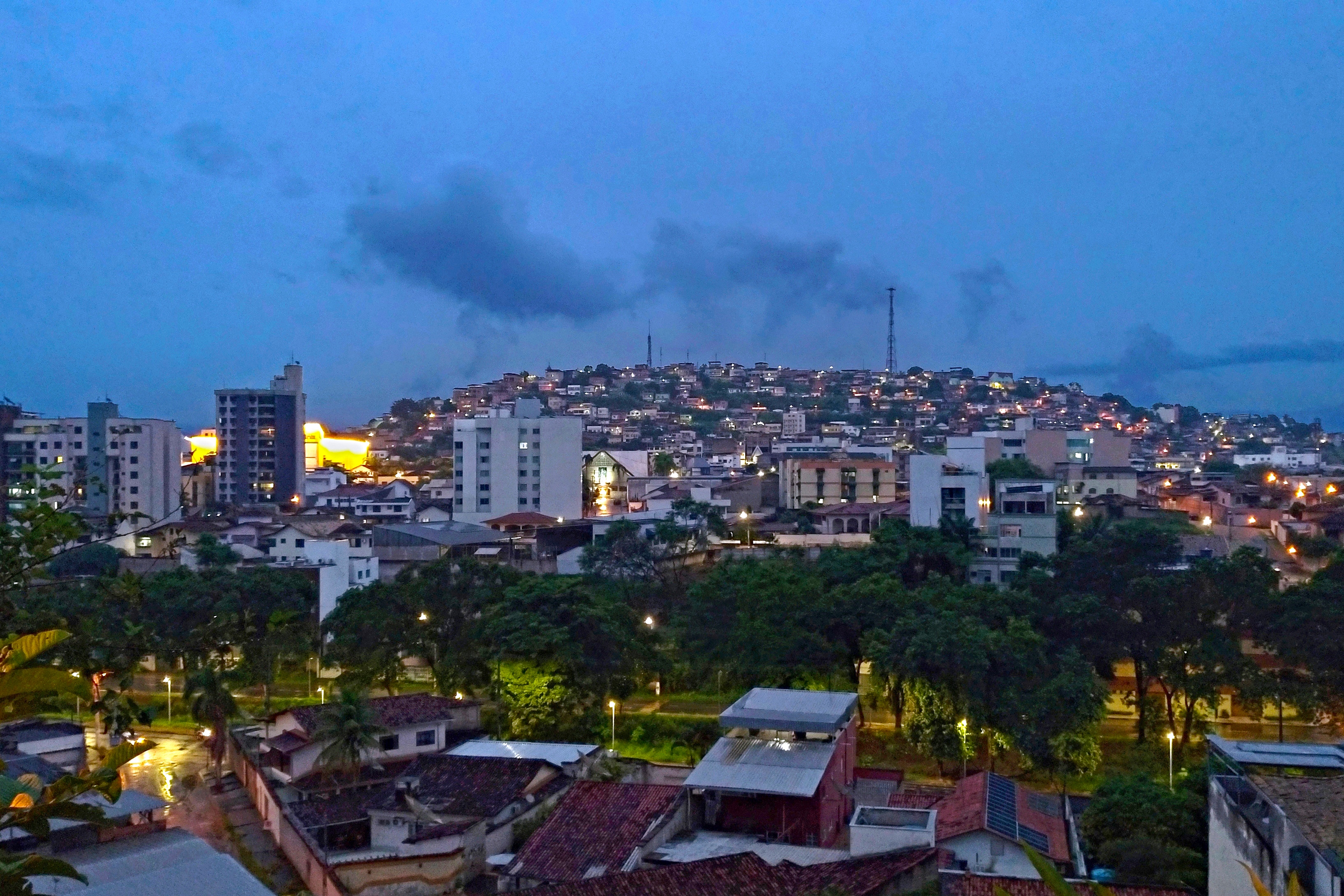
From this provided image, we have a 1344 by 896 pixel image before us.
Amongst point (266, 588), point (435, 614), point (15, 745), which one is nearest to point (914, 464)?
point (435, 614)

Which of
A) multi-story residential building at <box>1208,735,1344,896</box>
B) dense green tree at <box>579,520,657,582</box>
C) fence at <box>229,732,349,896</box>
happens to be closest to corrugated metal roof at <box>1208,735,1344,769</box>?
multi-story residential building at <box>1208,735,1344,896</box>

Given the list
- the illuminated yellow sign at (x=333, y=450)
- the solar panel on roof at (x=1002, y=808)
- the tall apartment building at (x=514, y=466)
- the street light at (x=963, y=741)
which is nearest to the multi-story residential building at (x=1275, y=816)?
the solar panel on roof at (x=1002, y=808)

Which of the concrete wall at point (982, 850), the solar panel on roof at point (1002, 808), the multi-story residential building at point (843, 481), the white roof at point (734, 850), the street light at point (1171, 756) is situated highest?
the multi-story residential building at point (843, 481)

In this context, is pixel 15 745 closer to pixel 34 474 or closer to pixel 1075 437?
pixel 34 474

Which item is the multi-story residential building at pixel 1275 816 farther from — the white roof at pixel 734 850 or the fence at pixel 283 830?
the fence at pixel 283 830

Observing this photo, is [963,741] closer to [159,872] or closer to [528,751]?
[528,751]

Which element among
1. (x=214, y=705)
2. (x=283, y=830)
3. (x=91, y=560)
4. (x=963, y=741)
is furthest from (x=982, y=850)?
(x=91, y=560)

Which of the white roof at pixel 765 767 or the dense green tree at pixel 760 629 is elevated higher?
the dense green tree at pixel 760 629
